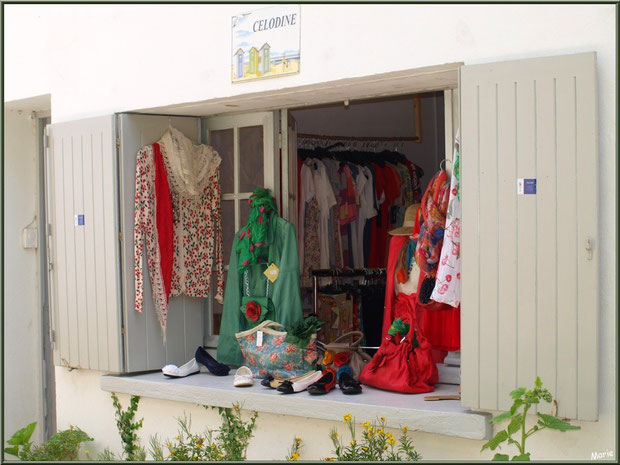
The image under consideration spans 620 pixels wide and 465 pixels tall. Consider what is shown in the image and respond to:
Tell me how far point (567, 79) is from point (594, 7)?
35cm

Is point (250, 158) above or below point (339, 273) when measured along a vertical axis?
above

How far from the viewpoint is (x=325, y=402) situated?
523 centimetres

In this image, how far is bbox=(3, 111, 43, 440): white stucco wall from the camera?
7621mm

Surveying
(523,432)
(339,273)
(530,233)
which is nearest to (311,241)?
(339,273)

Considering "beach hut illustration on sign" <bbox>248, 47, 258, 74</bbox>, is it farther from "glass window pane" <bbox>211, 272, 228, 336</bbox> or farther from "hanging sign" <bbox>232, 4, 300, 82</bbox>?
"glass window pane" <bbox>211, 272, 228, 336</bbox>

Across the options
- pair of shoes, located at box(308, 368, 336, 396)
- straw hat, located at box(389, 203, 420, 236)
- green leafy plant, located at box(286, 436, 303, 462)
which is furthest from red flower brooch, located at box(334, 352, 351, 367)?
straw hat, located at box(389, 203, 420, 236)

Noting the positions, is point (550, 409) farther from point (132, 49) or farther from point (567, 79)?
point (132, 49)

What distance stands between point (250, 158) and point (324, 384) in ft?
5.96

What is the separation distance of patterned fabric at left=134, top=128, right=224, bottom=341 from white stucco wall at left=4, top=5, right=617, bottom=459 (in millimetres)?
461

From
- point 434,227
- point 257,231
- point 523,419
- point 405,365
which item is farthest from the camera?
point 257,231

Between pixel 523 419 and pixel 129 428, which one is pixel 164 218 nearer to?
pixel 129 428

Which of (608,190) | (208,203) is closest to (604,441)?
(608,190)

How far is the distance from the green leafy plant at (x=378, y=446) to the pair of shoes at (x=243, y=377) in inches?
33.8

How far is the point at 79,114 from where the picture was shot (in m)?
6.59
